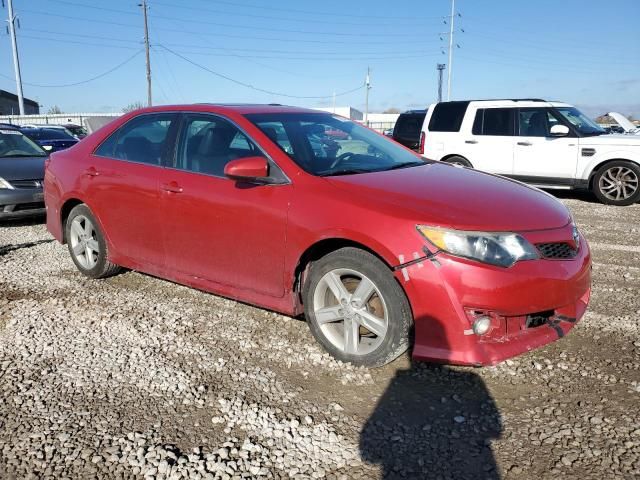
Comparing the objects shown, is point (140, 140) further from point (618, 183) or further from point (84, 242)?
Result: point (618, 183)

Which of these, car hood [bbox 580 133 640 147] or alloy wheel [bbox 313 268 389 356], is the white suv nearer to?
car hood [bbox 580 133 640 147]

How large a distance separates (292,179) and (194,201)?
0.86 metres

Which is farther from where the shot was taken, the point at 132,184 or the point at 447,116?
the point at 447,116

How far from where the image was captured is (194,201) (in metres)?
4.01

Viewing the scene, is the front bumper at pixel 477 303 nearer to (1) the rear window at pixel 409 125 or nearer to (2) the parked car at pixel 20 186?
(2) the parked car at pixel 20 186

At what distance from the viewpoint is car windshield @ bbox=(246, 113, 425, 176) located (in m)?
3.80

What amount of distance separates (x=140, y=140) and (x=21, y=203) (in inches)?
160

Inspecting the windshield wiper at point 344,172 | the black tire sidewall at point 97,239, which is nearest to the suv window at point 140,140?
the black tire sidewall at point 97,239

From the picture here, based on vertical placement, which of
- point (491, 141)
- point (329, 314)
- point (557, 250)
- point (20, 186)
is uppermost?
point (491, 141)

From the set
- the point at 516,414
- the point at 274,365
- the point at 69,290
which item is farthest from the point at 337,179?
the point at 69,290

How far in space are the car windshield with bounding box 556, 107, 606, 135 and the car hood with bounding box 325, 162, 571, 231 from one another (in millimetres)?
7033

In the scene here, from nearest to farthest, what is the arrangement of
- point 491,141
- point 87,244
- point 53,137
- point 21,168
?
point 87,244, point 21,168, point 491,141, point 53,137

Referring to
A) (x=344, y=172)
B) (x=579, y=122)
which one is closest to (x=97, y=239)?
(x=344, y=172)

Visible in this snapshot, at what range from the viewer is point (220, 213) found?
3854 millimetres
